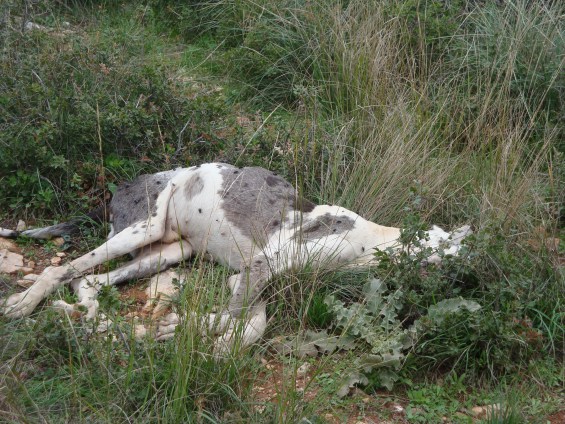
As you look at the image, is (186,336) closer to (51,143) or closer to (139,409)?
(139,409)

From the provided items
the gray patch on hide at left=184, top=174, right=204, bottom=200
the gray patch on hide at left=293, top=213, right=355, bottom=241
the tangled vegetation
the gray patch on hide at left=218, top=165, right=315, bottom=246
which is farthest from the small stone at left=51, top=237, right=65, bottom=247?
the gray patch on hide at left=293, top=213, right=355, bottom=241

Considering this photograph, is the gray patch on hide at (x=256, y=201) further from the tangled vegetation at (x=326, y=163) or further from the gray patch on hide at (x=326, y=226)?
the tangled vegetation at (x=326, y=163)

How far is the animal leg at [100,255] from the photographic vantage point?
4.73 m

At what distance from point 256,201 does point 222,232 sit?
290 mm

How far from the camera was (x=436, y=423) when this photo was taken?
4.09 m

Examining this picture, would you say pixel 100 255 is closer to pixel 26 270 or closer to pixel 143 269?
pixel 143 269

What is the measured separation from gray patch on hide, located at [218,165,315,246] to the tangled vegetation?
1.06ft

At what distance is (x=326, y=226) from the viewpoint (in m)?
5.13

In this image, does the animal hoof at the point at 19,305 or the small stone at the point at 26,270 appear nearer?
the animal hoof at the point at 19,305

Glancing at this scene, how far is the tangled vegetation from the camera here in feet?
12.6

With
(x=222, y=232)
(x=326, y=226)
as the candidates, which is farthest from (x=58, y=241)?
(x=326, y=226)

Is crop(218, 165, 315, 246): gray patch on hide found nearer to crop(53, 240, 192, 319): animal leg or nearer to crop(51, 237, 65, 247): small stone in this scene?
crop(53, 240, 192, 319): animal leg

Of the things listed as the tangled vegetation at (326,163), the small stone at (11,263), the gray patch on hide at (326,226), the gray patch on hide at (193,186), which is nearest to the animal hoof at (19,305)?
the tangled vegetation at (326,163)

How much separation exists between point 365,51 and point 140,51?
79.6 inches
